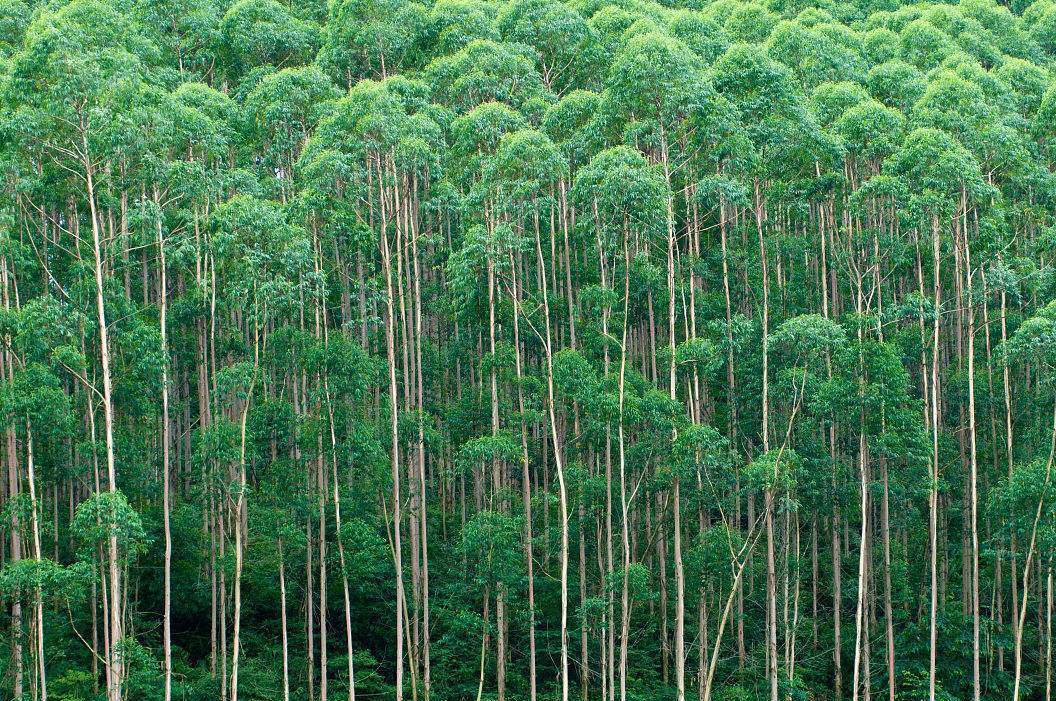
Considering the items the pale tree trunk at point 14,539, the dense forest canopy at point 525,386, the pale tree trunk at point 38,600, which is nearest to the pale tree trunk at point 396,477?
the dense forest canopy at point 525,386

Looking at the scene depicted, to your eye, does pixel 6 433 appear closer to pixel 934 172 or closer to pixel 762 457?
pixel 762 457

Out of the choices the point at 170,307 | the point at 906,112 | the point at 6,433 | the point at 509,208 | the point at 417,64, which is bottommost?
the point at 6,433

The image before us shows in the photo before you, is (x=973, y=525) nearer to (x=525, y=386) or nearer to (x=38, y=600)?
(x=525, y=386)

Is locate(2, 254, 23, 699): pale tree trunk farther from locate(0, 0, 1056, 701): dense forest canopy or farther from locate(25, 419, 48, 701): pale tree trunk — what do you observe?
locate(25, 419, 48, 701): pale tree trunk

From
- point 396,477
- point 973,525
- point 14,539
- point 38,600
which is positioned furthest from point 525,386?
point 14,539

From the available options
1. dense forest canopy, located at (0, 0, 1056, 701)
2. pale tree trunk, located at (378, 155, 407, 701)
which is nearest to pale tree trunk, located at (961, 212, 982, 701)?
dense forest canopy, located at (0, 0, 1056, 701)

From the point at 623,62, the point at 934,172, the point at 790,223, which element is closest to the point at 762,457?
the point at 934,172

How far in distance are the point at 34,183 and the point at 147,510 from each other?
719 cm

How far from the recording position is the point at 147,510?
2656 centimetres

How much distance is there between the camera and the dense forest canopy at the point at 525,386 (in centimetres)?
2342

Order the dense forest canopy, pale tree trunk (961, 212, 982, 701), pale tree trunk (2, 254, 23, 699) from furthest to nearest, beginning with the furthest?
1. pale tree trunk (961, 212, 982, 701)
2. the dense forest canopy
3. pale tree trunk (2, 254, 23, 699)

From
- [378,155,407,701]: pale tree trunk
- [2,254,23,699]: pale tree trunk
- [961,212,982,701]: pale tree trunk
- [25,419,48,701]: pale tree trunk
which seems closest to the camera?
[25,419,48,701]: pale tree trunk

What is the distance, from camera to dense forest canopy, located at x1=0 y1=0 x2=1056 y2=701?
76.8 ft

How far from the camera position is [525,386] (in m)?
25.5
